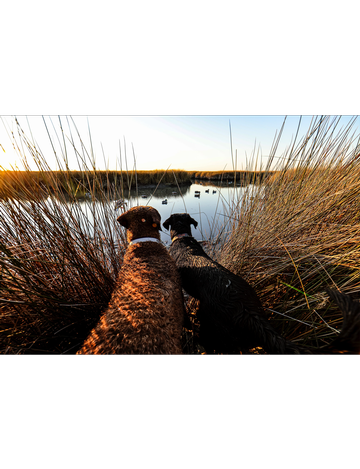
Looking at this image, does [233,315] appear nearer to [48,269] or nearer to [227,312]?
[227,312]

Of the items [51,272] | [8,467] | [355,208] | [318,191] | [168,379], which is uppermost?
[318,191]

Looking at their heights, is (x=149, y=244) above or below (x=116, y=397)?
above

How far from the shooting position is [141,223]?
5.59 ft

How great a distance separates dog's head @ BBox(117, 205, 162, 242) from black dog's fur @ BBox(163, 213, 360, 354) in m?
0.52

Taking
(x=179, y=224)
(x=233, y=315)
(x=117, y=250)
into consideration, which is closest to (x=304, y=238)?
(x=233, y=315)

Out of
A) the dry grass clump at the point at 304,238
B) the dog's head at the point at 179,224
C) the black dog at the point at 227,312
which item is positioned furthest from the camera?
the dog's head at the point at 179,224

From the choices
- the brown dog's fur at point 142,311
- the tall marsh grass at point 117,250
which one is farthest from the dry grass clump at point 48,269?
the brown dog's fur at point 142,311

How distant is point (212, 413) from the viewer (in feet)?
1.78

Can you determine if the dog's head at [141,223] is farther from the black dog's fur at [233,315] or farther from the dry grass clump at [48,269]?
the black dog's fur at [233,315]

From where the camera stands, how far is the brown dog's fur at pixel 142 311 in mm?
820
